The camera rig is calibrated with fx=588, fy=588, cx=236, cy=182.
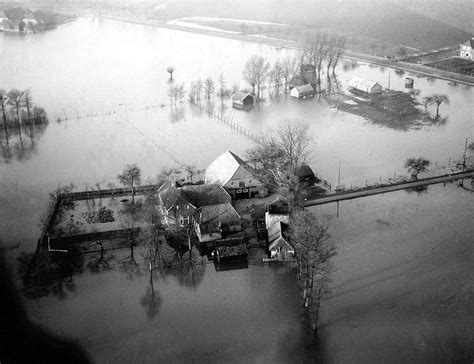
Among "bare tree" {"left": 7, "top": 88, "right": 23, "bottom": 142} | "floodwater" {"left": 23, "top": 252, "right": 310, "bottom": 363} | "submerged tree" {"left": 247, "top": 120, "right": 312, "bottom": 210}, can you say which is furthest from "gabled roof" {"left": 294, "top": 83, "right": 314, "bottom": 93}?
"floodwater" {"left": 23, "top": 252, "right": 310, "bottom": 363}

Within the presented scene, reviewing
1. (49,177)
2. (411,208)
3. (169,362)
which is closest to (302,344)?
(169,362)

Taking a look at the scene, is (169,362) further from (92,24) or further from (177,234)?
(92,24)

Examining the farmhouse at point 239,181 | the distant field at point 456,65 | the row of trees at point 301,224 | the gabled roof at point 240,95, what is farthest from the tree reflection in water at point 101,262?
the distant field at point 456,65

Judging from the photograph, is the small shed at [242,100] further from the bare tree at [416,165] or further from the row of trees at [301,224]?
the bare tree at [416,165]

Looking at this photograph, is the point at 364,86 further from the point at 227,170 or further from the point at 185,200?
the point at 185,200

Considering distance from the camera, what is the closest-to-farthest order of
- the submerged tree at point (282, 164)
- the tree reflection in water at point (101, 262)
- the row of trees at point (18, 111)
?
the tree reflection in water at point (101, 262), the submerged tree at point (282, 164), the row of trees at point (18, 111)

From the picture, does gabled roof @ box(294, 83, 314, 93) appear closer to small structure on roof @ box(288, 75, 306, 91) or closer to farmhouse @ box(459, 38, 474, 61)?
small structure on roof @ box(288, 75, 306, 91)
